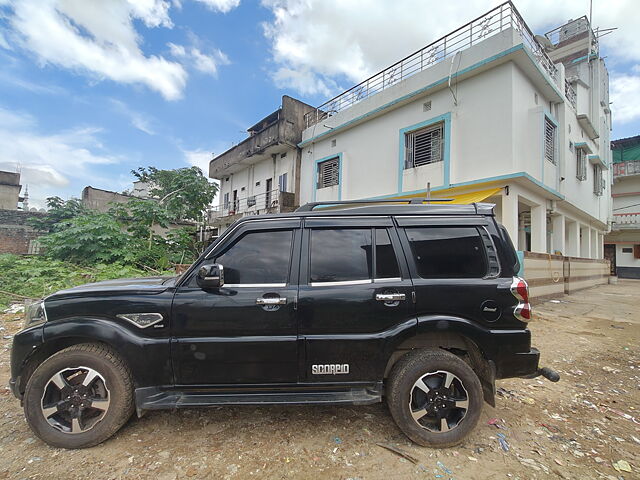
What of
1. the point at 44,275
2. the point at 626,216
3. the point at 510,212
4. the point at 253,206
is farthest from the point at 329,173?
the point at 626,216

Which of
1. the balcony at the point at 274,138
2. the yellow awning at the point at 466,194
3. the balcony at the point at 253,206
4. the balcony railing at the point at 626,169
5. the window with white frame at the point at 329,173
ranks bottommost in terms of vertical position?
the yellow awning at the point at 466,194

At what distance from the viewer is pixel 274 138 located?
15773 mm

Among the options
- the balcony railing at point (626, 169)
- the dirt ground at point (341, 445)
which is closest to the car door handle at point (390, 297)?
the dirt ground at point (341, 445)

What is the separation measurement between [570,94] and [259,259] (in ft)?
52.7

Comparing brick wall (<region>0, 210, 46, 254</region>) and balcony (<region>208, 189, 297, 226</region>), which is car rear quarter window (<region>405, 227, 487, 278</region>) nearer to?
balcony (<region>208, 189, 297, 226</region>)

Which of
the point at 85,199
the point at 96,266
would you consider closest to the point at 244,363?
the point at 96,266

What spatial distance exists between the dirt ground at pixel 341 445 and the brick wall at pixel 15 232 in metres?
20.5

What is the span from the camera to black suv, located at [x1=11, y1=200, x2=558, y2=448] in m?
2.26

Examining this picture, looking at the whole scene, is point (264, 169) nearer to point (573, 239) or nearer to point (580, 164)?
point (580, 164)

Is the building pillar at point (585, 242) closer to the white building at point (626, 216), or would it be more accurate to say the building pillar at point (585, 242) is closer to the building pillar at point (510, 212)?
the white building at point (626, 216)

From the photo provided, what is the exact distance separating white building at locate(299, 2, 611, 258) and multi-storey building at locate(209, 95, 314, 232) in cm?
112

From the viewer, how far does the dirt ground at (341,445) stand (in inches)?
80.9

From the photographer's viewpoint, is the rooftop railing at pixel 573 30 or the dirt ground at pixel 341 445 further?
the rooftop railing at pixel 573 30

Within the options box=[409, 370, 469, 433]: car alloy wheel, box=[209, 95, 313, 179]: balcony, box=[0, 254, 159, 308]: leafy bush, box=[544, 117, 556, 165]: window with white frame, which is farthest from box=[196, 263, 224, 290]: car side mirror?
box=[209, 95, 313, 179]: balcony
